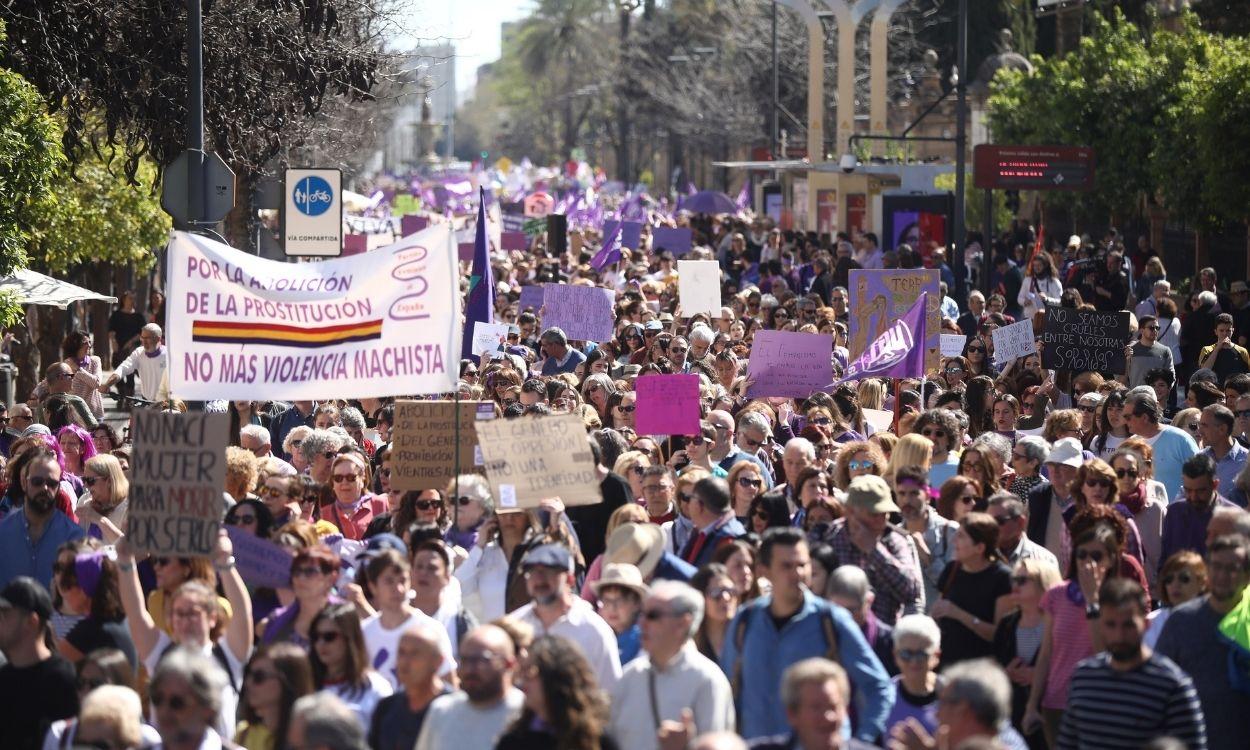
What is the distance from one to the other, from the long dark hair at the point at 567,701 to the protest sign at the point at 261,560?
230 centimetres

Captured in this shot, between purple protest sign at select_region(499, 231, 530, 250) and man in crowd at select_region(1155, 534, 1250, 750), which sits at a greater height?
purple protest sign at select_region(499, 231, 530, 250)

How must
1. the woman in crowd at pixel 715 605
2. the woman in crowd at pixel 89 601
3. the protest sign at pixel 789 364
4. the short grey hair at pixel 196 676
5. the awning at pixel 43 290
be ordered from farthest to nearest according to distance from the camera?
1. the awning at pixel 43 290
2. the protest sign at pixel 789 364
3. the woman in crowd at pixel 89 601
4. the woman in crowd at pixel 715 605
5. the short grey hair at pixel 196 676

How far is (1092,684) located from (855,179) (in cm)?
3383

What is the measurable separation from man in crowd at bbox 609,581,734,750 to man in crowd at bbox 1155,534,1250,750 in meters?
1.90

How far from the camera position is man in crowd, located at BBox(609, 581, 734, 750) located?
6.50 meters

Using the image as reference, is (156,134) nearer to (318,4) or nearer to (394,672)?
(318,4)

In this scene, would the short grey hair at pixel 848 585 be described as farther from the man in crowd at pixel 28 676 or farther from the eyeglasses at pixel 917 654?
the man in crowd at pixel 28 676

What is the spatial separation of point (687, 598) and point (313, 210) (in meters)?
10.9

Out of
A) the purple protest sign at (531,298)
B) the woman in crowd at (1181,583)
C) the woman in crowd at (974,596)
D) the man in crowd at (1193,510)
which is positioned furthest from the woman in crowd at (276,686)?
the purple protest sign at (531,298)

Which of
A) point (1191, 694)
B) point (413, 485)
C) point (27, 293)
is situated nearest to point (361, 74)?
point (27, 293)

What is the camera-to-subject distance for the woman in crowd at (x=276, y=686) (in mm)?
6504

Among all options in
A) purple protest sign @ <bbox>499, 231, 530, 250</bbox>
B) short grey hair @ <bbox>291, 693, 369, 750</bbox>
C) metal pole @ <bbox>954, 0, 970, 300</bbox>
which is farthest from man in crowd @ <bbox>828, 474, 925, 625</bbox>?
purple protest sign @ <bbox>499, 231, 530, 250</bbox>

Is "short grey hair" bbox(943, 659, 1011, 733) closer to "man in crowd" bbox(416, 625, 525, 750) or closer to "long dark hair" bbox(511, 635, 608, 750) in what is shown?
"long dark hair" bbox(511, 635, 608, 750)

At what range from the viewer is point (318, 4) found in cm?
1830
